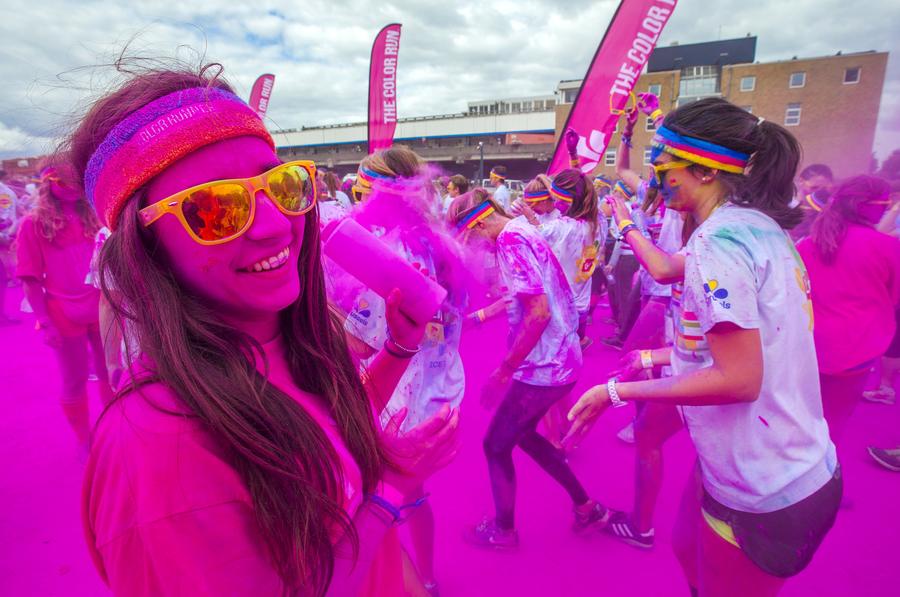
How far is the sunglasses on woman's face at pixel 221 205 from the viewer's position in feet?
2.75

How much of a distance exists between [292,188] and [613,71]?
6141 mm

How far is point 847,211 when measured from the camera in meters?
2.96

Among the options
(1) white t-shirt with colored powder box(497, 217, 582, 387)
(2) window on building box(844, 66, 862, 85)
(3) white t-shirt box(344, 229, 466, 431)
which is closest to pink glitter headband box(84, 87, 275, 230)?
(3) white t-shirt box(344, 229, 466, 431)

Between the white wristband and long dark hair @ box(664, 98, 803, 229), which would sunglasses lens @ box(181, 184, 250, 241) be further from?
long dark hair @ box(664, 98, 803, 229)

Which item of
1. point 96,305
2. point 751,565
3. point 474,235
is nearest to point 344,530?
point 751,565

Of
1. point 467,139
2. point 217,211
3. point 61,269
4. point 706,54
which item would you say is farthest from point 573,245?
point 467,139

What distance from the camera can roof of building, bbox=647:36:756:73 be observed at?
43562 mm

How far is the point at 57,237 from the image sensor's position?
3441mm

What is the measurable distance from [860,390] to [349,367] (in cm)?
327

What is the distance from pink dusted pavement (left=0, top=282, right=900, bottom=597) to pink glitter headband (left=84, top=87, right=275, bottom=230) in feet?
8.23

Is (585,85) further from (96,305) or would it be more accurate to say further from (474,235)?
(96,305)

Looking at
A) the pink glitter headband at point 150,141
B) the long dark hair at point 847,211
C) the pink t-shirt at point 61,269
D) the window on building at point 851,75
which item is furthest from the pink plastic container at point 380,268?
the window on building at point 851,75

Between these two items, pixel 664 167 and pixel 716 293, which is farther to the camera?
pixel 664 167

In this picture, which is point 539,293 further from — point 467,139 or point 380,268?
point 467,139
